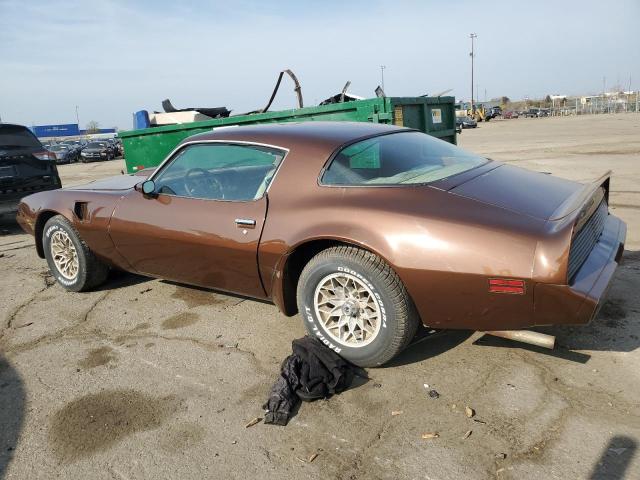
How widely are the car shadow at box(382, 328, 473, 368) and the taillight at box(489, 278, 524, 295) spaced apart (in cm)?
81

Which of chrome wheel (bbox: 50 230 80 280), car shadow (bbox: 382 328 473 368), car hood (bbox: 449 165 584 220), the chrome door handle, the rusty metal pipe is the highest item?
car hood (bbox: 449 165 584 220)

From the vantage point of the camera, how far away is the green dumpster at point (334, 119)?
20.9 ft

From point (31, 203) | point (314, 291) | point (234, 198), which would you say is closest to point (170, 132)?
point (31, 203)

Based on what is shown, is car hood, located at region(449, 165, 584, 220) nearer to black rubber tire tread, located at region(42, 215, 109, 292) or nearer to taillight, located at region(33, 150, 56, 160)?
black rubber tire tread, located at region(42, 215, 109, 292)

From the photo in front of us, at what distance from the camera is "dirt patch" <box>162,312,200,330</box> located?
13.2 ft

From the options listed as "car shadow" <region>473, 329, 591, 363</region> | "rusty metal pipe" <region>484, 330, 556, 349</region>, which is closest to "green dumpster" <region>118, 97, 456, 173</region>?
"car shadow" <region>473, 329, 591, 363</region>

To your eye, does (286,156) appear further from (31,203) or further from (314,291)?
(31,203)

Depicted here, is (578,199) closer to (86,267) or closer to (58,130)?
(86,267)

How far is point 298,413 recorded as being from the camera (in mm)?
2773

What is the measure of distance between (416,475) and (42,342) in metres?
2.97

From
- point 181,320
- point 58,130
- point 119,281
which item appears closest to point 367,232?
point 181,320

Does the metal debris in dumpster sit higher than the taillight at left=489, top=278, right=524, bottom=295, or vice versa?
the metal debris in dumpster

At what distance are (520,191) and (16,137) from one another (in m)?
8.20

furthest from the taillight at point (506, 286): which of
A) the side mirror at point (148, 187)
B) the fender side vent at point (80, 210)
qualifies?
the fender side vent at point (80, 210)
